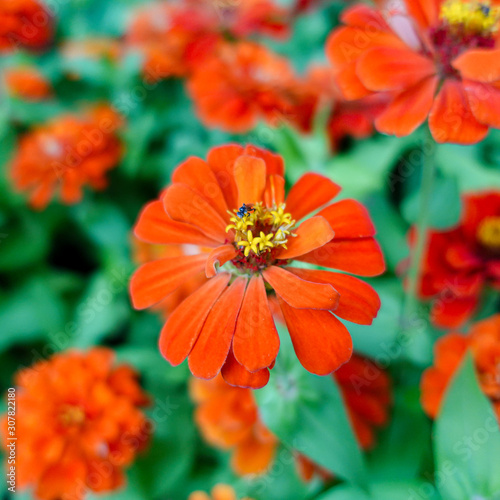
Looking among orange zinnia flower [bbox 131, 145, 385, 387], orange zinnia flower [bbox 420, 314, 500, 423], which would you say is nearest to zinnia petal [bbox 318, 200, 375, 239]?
orange zinnia flower [bbox 131, 145, 385, 387]

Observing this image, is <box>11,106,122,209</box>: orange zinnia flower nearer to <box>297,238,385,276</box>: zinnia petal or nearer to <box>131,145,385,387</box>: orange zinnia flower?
<box>131,145,385,387</box>: orange zinnia flower

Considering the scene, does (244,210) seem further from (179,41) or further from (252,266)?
(179,41)

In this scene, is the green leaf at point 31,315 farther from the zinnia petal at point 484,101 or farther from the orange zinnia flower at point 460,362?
the zinnia petal at point 484,101

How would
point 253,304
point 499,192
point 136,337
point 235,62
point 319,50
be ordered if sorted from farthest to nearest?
point 319,50, point 235,62, point 136,337, point 499,192, point 253,304

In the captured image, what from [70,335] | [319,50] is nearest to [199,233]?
[70,335]

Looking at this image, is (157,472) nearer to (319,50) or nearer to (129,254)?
(129,254)
